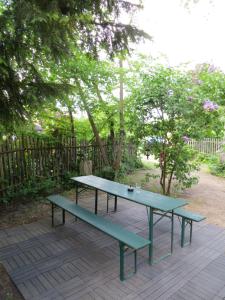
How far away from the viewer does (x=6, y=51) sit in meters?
2.64

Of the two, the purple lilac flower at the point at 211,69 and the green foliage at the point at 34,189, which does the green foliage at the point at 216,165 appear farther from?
the green foliage at the point at 34,189

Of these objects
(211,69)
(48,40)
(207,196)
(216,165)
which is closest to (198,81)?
(211,69)

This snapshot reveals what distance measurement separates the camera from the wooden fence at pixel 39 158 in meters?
5.41

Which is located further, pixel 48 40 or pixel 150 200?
pixel 150 200

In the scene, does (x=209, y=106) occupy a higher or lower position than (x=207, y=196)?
higher

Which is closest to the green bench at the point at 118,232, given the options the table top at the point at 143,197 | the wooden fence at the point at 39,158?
the table top at the point at 143,197

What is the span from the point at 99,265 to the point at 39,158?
3638 millimetres

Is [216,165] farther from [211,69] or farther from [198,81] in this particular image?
[198,81]

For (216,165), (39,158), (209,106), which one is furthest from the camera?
(216,165)

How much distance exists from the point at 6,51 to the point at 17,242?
2.81m

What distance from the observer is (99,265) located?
3.13 metres

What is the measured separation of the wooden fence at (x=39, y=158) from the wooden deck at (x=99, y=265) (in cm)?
162

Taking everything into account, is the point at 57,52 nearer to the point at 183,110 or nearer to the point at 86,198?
the point at 183,110

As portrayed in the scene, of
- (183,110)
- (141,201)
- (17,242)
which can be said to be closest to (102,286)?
(141,201)
